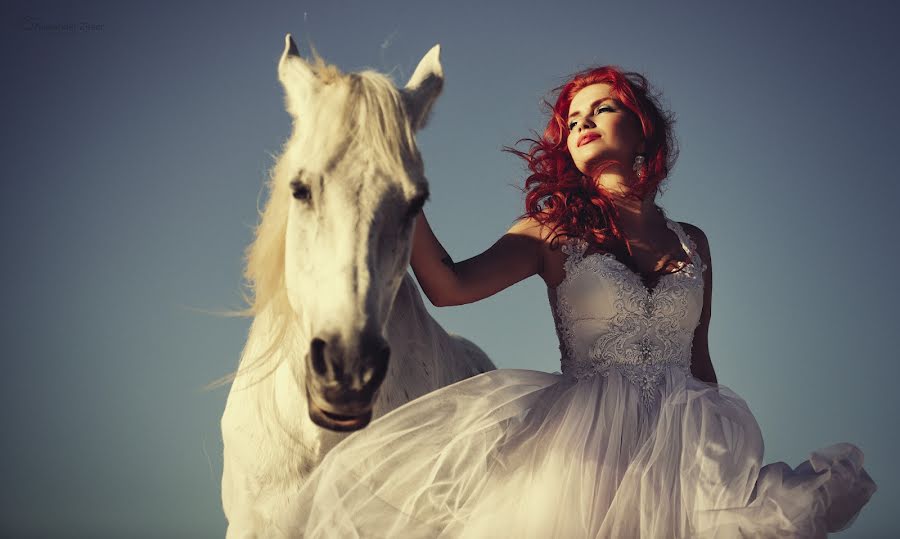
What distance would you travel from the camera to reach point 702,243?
2.88m

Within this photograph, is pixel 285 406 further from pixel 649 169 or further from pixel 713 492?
pixel 649 169

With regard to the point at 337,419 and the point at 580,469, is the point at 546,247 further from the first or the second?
the point at 337,419

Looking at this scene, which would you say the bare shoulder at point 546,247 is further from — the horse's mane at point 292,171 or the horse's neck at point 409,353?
the horse's mane at point 292,171

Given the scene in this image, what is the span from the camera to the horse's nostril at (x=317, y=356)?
1.66 meters

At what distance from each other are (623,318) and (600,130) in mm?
688

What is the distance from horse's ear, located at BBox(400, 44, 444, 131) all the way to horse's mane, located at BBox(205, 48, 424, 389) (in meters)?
0.08

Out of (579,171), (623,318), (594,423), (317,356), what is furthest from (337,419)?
(579,171)

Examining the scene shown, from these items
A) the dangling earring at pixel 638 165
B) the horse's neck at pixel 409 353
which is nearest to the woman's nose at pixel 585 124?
the dangling earring at pixel 638 165

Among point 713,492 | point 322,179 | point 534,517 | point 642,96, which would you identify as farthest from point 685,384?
point 322,179

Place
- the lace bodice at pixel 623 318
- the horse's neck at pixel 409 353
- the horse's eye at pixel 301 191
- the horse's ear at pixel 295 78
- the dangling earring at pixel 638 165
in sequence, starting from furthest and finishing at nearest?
the dangling earring at pixel 638 165 < the lace bodice at pixel 623 318 < the horse's neck at pixel 409 353 < the horse's ear at pixel 295 78 < the horse's eye at pixel 301 191

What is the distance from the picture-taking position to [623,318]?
2.45 meters

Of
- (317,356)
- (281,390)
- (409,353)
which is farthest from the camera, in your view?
(409,353)

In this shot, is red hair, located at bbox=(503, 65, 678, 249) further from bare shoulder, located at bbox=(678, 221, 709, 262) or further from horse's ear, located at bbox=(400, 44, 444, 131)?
horse's ear, located at bbox=(400, 44, 444, 131)

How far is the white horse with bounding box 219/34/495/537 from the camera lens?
65.8 inches
